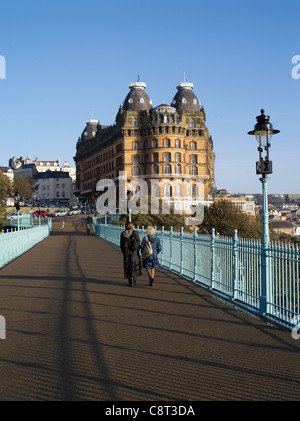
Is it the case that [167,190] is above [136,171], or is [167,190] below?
below

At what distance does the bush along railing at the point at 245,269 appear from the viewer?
8.04 meters

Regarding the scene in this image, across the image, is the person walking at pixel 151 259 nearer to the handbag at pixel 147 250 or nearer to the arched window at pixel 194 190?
the handbag at pixel 147 250

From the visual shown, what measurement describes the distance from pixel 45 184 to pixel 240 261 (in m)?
154

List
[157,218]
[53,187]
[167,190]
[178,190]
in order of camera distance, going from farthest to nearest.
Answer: [53,187], [178,190], [167,190], [157,218]

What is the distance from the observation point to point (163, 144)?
283 ft

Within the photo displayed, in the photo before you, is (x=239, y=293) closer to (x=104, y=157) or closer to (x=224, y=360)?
(x=224, y=360)

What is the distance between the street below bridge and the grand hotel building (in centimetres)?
7575

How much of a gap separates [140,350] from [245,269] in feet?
13.8

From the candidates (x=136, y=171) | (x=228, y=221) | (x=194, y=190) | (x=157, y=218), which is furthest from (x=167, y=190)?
(x=157, y=218)

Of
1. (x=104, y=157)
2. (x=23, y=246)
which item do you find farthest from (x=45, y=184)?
(x=23, y=246)

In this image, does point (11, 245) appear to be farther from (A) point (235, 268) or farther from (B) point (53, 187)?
(B) point (53, 187)

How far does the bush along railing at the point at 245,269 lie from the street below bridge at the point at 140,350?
41 cm

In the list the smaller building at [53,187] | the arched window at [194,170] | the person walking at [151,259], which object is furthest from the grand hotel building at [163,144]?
the person walking at [151,259]

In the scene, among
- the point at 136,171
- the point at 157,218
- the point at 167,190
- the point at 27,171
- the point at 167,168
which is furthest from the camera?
the point at 27,171
